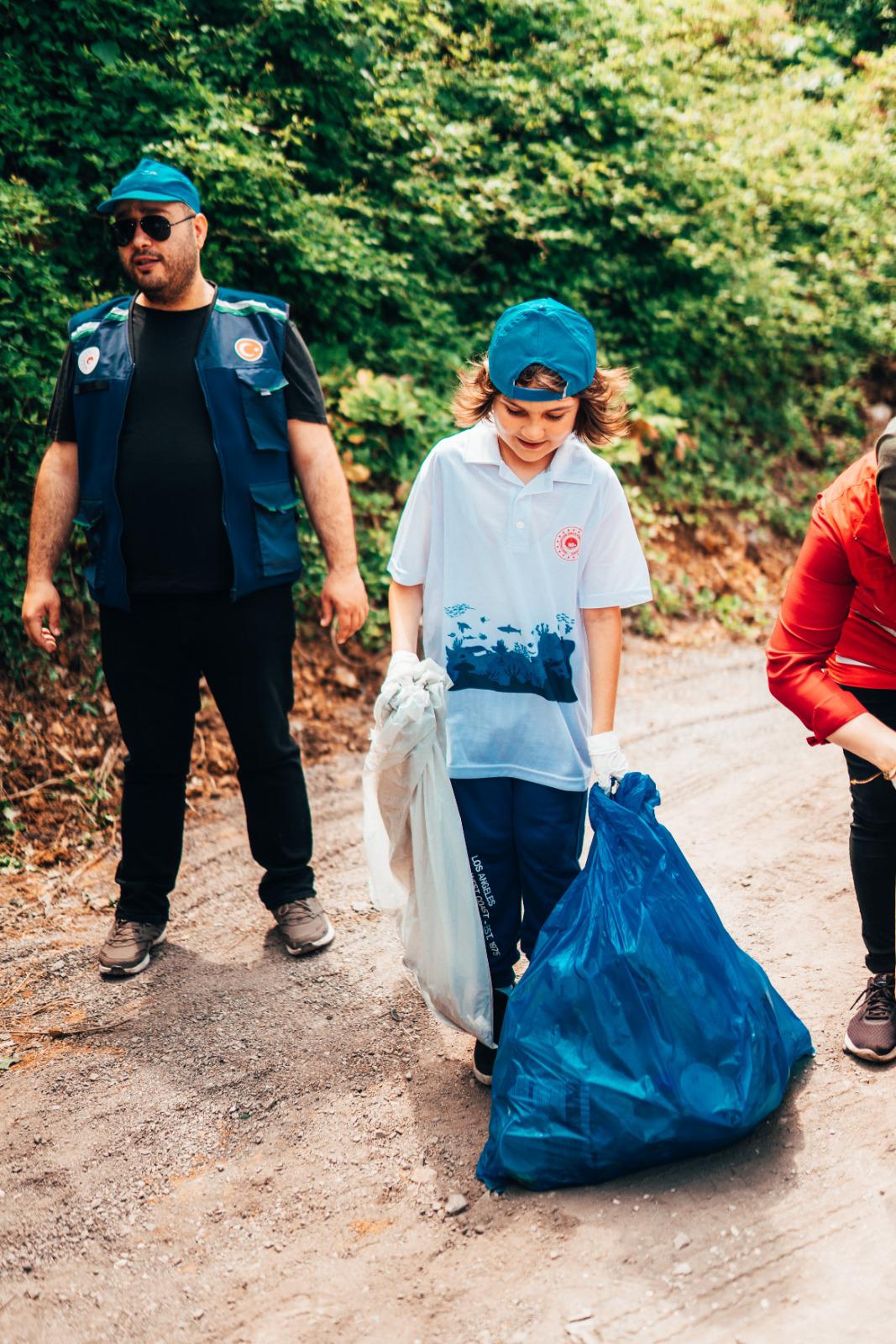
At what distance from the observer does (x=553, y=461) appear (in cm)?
231

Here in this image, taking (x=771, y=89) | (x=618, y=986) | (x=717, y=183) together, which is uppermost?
(x=771, y=89)

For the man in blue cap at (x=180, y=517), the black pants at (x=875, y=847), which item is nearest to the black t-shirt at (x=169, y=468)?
the man in blue cap at (x=180, y=517)

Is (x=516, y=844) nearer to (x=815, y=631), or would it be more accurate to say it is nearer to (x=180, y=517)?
(x=815, y=631)

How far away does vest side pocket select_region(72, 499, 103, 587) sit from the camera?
2.89m

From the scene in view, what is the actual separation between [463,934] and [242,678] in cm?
103

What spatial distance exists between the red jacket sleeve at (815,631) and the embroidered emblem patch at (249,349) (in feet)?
4.90

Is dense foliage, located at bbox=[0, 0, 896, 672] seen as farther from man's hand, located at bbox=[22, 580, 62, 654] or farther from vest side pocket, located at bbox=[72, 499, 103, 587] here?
vest side pocket, located at bbox=[72, 499, 103, 587]

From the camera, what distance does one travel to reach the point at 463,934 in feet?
7.70

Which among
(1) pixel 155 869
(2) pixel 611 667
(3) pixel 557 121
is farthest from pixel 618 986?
(3) pixel 557 121

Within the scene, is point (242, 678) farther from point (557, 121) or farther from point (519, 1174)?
point (557, 121)

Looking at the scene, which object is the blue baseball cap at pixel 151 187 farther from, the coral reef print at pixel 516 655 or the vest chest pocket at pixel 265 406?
the coral reef print at pixel 516 655

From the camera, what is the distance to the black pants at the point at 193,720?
9.72 feet

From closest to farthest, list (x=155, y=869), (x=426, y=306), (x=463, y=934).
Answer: (x=463, y=934) → (x=155, y=869) → (x=426, y=306)

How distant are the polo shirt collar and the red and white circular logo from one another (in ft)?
0.32
